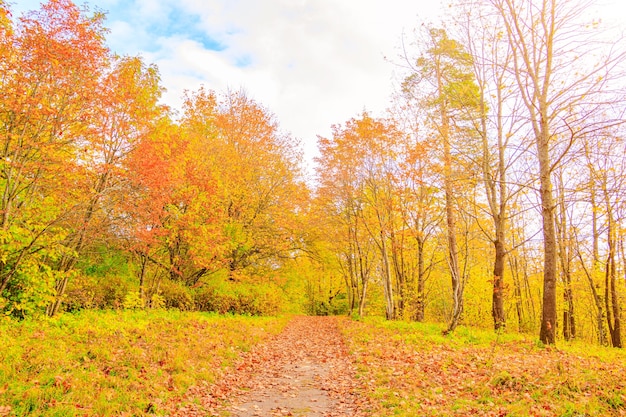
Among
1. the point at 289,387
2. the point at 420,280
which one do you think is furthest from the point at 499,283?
the point at 289,387

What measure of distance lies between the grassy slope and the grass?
12.3 ft

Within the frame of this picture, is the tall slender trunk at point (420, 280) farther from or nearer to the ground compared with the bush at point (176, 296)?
farther from the ground

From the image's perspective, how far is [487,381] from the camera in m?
7.22

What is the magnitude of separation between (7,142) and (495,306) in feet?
52.8

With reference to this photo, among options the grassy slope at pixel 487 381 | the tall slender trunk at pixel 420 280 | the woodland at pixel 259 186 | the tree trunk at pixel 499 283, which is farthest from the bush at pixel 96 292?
the tree trunk at pixel 499 283

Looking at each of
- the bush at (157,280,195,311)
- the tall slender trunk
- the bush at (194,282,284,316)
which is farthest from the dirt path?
the tall slender trunk

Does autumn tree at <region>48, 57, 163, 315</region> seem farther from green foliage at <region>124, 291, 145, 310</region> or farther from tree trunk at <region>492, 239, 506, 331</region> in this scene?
tree trunk at <region>492, 239, 506, 331</region>

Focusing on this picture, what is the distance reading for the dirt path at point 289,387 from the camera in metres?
6.43

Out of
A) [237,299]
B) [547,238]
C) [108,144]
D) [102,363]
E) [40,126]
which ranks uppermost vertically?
[108,144]

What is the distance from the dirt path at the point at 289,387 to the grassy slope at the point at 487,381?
50 cm

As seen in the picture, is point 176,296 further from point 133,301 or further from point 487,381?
point 487,381

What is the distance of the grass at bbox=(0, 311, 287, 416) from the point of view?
5.34 m

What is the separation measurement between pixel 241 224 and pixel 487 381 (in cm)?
1585

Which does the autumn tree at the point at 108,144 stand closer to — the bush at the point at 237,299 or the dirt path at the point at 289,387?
the dirt path at the point at 289,387
